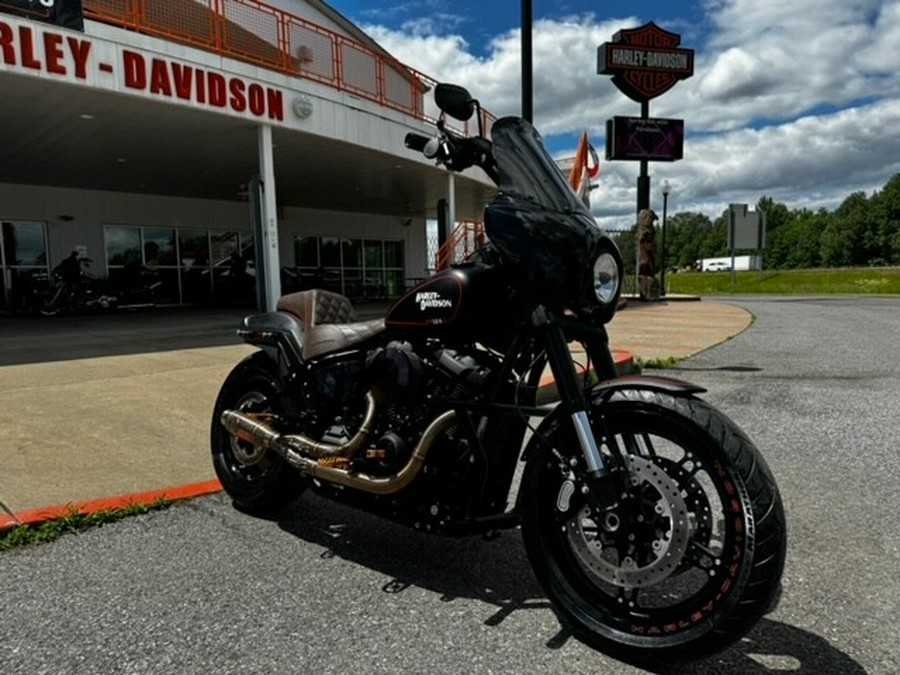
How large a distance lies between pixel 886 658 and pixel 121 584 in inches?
114

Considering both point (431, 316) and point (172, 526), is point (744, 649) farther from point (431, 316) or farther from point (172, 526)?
point (172, 526)

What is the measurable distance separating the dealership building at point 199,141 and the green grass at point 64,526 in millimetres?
7888

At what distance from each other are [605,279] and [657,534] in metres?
0.88

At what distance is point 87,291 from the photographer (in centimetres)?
1747

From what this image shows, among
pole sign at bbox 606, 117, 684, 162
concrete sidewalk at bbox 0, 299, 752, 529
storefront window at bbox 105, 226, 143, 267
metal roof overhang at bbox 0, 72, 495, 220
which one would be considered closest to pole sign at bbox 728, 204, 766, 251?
pole sign at bbox 606, 117, 684, 162

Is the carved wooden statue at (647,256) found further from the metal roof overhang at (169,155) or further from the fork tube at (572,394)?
the fork tube at (572,394)

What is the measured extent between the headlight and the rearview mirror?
867 millimetres

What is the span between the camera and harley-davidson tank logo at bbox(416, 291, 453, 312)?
2.45 meters

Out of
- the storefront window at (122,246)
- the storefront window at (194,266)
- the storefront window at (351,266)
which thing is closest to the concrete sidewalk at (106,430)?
the storefront window at (122,246)

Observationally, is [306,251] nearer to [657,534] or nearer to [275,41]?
[275,41]

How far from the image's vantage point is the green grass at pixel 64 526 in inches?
123

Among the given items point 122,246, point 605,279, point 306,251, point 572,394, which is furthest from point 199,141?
point 572,394

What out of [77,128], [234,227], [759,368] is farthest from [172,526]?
[234,227]

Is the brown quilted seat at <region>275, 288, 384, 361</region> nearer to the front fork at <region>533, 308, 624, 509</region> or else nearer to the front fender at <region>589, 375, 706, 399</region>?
the front fork at <region>533, 308, 624, 509</region>
